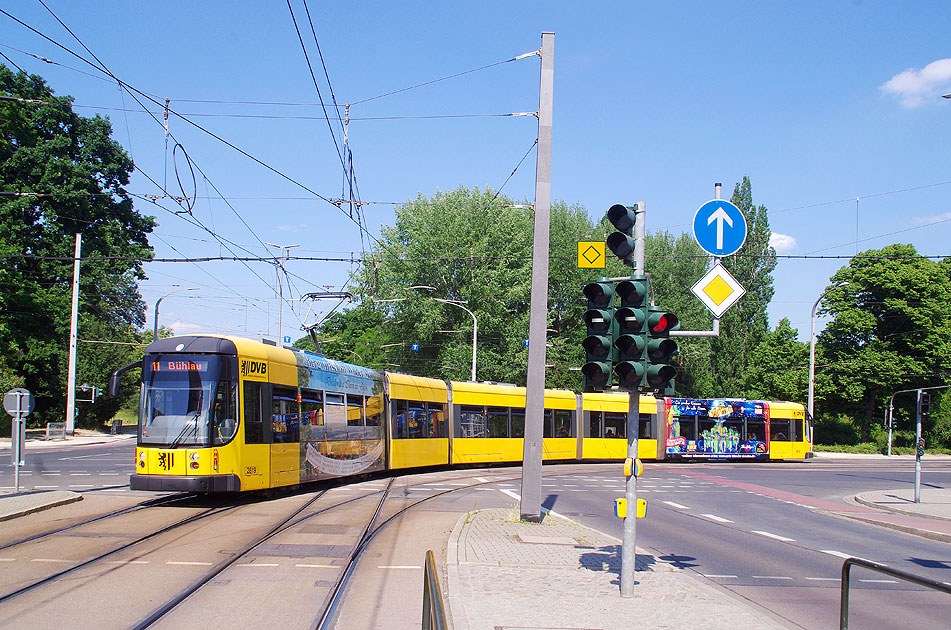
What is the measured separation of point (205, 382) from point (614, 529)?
7.62 m

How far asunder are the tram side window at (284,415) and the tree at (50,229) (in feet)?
96.8

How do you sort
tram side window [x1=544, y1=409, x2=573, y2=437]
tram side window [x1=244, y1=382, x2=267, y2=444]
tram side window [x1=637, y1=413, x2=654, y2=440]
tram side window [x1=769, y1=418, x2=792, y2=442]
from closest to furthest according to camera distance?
1. tram side window [x1=244, y1=382, x2=267, y2=444]
2. tram side window [x1=544, y1=409, x2=573, y2=437]
3. tram side window [x1=637, y1=413, x2=654, y2=440]
4. tram side window [x1=769, y1=418, x2=792, y2=442]

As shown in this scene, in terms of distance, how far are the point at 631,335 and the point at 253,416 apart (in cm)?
873

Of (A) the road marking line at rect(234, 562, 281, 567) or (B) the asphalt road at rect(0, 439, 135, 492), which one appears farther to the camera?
(B) the asphalt road at rect(0, 439, 135, 492)

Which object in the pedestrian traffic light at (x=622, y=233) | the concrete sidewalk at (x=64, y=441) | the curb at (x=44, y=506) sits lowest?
the concrete sidewalk at (x=64, y=441)

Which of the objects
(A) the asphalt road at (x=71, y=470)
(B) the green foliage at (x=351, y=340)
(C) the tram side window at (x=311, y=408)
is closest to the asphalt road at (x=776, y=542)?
(C) the tram side window at (x=311, y=408)

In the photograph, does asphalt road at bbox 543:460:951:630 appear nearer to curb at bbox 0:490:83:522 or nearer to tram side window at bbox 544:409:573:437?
tram side window at bbox 544:409:573:437

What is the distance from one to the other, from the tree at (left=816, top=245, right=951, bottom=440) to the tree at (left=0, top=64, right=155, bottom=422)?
45.1 meters

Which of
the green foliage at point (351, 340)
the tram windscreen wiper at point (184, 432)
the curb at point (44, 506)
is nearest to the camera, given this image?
the curb at point (44, 506)

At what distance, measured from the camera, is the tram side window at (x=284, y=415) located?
15562 mm

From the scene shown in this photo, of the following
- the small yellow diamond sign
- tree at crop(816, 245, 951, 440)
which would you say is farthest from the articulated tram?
tree at crop(816, 245, 951, 440)

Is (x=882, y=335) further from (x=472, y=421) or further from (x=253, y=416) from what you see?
(x=253, y=416)

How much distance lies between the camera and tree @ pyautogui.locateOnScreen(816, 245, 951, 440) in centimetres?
5319

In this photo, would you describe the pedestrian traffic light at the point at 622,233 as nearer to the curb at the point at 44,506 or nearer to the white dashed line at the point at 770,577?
the white dashed line at the point at 770,577
